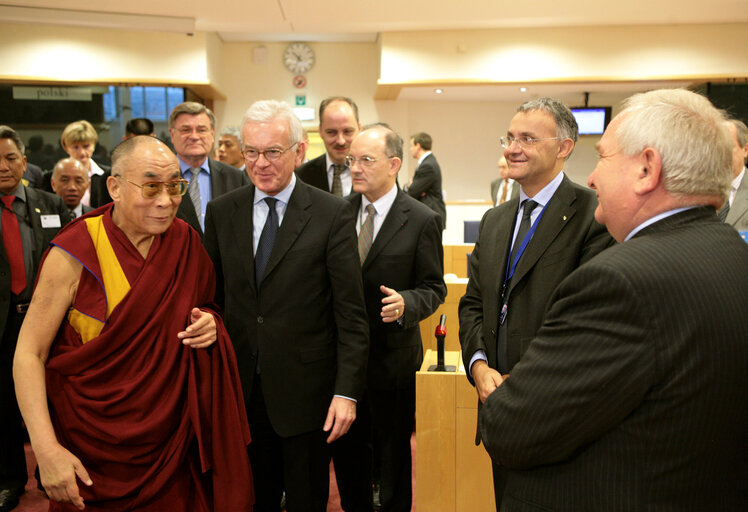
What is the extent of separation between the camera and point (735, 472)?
104 centimetres

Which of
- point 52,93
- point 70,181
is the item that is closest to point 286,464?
point 70,181

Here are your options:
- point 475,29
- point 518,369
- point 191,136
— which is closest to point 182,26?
point 475,29

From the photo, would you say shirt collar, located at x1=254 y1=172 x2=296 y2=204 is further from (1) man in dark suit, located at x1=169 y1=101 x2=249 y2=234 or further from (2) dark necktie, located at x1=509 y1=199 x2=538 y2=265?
(1) man in dark suit, located at x1=169 y1=101 x2=249 y2=234

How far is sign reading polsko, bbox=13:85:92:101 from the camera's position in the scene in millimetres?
7973

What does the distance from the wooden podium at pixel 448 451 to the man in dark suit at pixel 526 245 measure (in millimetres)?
373

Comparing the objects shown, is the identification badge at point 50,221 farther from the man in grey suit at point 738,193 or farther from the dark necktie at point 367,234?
the man in grey suit at point 738,193

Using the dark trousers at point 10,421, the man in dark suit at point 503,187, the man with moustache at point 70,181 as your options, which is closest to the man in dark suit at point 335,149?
the dark trousers at point 10,421

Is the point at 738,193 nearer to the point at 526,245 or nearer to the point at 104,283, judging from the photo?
the point at 526,245

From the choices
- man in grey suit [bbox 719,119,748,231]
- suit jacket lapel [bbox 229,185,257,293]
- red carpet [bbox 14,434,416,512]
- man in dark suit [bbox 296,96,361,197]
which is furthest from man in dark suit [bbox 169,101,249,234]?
man in grey suit [bbox 719,119,748,231]

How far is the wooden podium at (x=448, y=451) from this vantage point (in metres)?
2.34

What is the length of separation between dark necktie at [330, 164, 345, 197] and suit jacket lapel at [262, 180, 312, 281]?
116 centimetres

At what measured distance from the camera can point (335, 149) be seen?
314cm

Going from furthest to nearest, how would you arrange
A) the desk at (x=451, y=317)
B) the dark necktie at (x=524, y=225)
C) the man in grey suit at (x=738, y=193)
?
1. the desk at (x=451, y=317)
2. the man in grey suit at (x=738, y=193)
3. the dark necktie at (x=524, y=225)

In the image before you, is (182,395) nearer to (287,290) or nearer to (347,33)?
(287,290)
